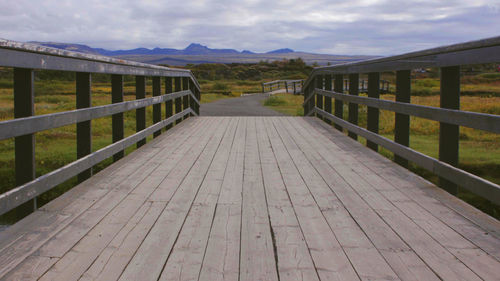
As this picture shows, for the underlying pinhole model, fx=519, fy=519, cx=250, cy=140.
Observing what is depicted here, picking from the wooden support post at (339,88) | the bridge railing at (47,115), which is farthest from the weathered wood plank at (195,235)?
the wooden support post at (339,88)

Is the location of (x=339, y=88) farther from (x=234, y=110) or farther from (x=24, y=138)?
(x=234, y=110)

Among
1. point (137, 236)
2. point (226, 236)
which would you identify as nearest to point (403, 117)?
point (226, 236)

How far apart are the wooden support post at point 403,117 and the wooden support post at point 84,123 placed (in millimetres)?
2843

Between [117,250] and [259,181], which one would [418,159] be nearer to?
[259,181]

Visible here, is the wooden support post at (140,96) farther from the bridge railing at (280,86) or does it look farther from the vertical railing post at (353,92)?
the bridge railing at (280,86)

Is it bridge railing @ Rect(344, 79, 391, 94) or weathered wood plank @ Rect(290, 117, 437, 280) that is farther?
bridge railing @ Rect(344, 79, 391, 94)

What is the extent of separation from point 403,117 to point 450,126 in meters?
1.17

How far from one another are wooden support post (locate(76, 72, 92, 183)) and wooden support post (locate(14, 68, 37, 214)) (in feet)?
3.56

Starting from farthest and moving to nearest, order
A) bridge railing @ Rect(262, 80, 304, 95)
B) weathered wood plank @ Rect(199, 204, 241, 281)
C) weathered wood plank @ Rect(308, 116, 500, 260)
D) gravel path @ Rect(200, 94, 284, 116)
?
1. bridge railing @ Rect(262, 80, 304, 95)
2. gravel path @ Rect(200, 94, 284, 116)
3. weathered wood plank @ Rect(308, 116, 500, 260)
4. weathered wood plank @ Rect(199, 204, 241, 281)

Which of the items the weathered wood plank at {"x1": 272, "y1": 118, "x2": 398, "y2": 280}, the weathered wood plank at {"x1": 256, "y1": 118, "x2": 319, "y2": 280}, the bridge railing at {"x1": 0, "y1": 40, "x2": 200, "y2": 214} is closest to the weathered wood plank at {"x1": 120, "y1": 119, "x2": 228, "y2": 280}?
the weathered wood plank at {"x1": 256, "y1": 118, "x2": 319, "y2": 280}

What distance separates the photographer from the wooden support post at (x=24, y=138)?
3.11m

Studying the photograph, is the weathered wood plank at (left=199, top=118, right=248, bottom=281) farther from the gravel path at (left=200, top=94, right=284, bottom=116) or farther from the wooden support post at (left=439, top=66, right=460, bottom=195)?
the gravel path at (left=200, top=94, right=284, bottom=116)

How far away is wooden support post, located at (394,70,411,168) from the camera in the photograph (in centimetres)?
491

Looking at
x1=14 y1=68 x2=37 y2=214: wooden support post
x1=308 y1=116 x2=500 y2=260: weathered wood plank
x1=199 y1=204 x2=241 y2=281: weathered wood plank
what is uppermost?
x1=14 y1=68 x2=37 y2=214: wooden support post
